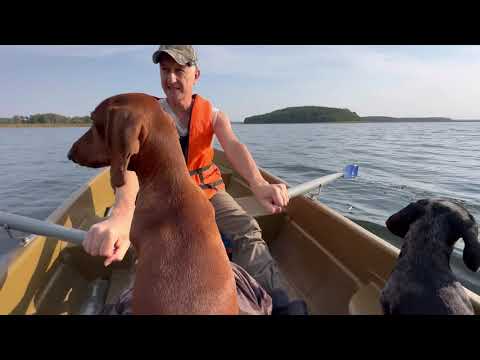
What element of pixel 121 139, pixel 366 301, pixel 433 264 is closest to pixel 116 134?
pixel 121 139

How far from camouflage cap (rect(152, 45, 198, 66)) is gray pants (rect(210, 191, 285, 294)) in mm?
1549

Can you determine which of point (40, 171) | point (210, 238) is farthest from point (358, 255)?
point (40, 171)

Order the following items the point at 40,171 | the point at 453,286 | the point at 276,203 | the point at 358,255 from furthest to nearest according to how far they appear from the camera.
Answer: the point at 40,171 < the point at 358,255 < the point at 276,203 < the point at 453,286

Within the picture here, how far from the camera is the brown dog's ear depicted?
1.43 meters

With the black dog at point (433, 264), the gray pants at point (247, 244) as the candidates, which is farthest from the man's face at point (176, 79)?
the black dog at point (433, 264)

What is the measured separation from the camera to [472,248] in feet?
6.60

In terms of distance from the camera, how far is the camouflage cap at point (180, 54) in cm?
289

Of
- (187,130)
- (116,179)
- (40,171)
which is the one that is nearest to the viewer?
(116,179)

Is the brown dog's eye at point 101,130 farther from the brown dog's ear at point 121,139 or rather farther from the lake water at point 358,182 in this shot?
the lake water at point 358,182

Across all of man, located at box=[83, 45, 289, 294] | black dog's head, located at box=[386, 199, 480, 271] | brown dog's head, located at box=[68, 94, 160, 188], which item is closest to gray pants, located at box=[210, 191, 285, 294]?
man, located at box=[83, 45, 289, 294]

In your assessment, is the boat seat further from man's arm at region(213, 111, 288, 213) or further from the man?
man's arm at region(213, 111, 288, 213)
